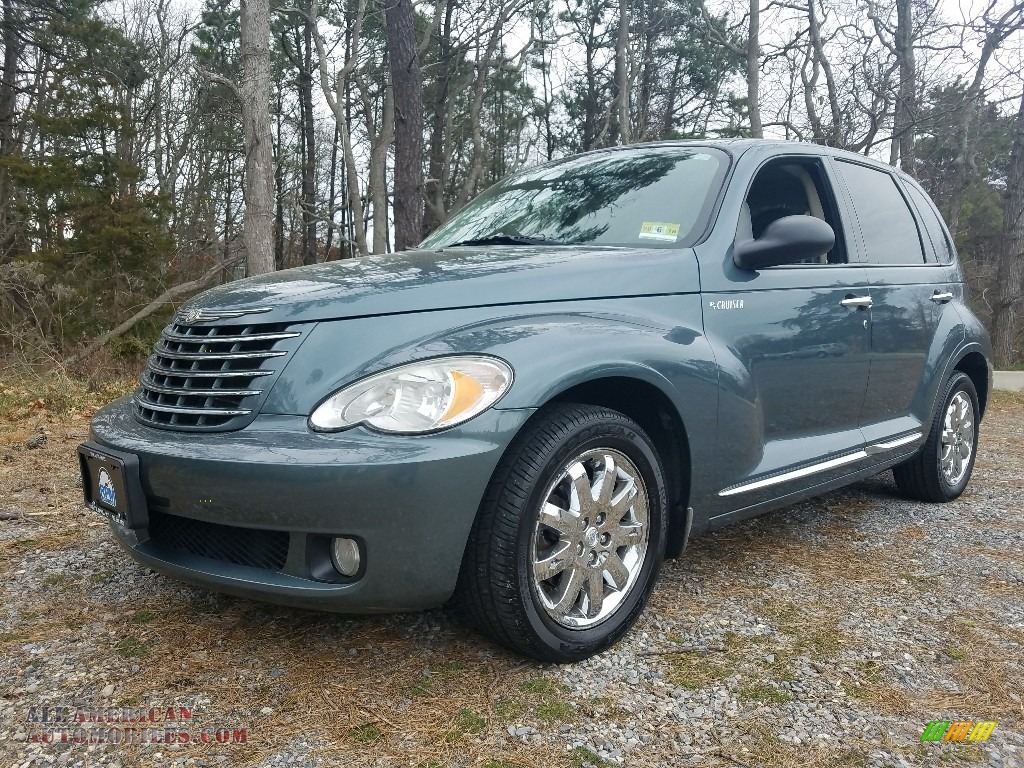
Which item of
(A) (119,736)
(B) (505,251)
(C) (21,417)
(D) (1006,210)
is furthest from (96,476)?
(D) (1006,210)

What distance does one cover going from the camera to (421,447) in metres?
1.91

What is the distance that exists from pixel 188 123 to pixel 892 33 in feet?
51.0

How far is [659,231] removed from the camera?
2877 millimetres

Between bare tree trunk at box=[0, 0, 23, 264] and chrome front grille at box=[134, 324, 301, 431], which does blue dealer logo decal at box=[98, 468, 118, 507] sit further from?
bare tree trunk at box=[0, 0, 23, 264]

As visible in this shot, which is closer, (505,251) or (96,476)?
(96,476)

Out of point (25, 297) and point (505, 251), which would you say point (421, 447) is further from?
point (25, 297)

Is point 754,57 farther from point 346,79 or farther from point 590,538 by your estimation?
point 590,538

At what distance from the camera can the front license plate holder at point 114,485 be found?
82.5 inches

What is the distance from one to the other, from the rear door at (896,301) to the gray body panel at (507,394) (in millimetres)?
67

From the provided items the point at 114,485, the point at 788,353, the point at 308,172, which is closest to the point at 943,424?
the point at 788,353

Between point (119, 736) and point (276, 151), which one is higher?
point (276, 151)

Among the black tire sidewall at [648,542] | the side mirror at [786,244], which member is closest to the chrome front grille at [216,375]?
the black tire sidewall at [648,542]

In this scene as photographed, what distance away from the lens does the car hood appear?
7.04 feet

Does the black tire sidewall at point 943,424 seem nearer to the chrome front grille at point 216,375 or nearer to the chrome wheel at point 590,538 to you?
the chrome wheel at point 590,538
